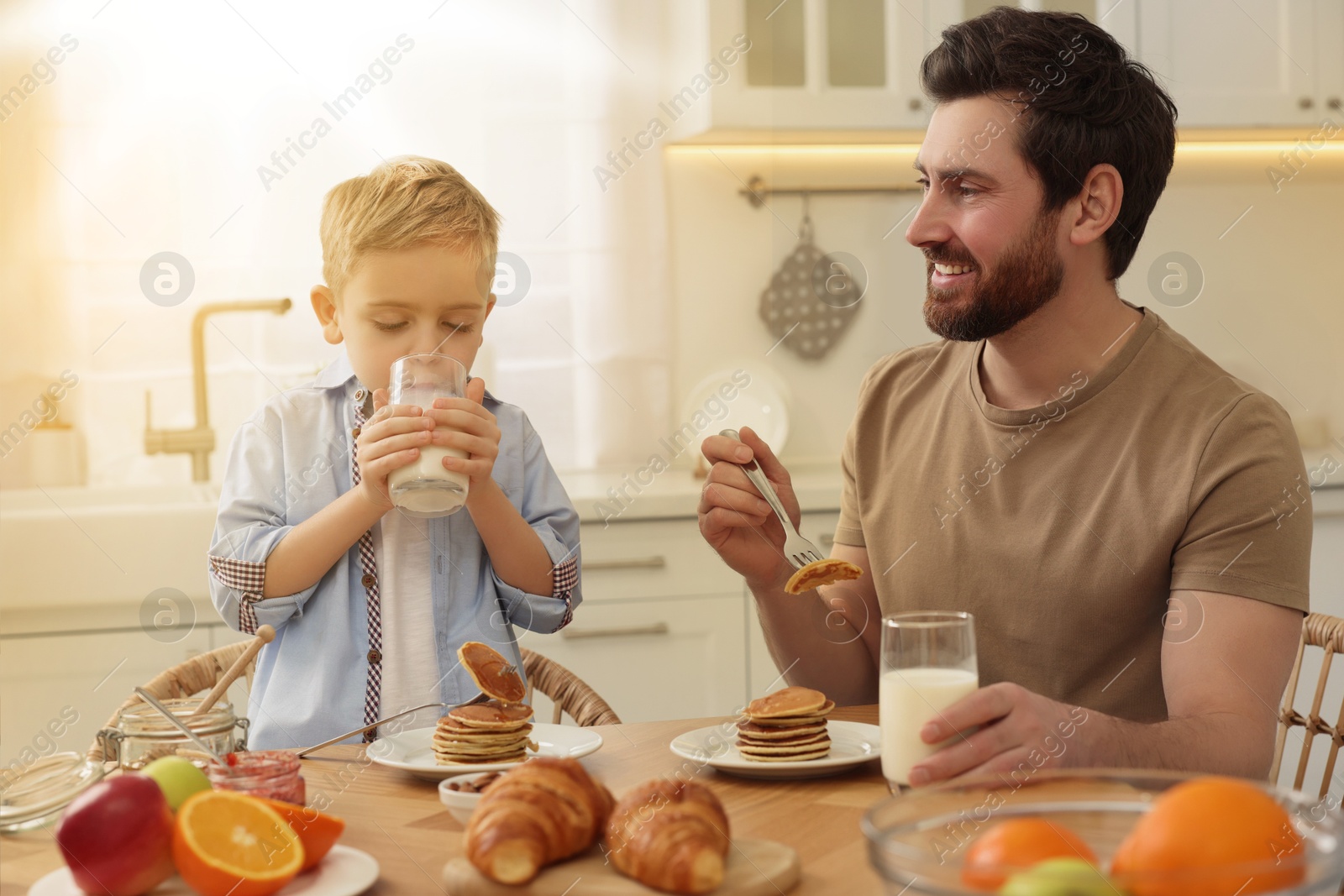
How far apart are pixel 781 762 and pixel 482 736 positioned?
0.83 feet

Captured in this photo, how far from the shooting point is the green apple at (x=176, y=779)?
2.53ft

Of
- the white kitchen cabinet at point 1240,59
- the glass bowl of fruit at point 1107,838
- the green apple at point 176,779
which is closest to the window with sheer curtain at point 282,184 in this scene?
the white kitchen cabinet at point 1240,59

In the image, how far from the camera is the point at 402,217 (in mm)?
1406

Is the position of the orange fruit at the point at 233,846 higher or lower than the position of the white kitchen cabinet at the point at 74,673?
higher

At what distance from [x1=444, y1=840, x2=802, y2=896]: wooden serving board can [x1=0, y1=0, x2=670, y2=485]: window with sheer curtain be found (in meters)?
2.36

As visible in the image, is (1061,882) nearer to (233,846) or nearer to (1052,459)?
(233,846)

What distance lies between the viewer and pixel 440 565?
143cm

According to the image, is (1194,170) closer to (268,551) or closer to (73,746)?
(268,551)

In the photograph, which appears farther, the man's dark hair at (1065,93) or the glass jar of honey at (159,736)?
the man's dark hair at (1065,93)

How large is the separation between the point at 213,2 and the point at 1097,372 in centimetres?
235

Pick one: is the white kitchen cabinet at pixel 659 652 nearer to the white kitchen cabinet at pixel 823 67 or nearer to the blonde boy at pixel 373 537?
the blonde boy at pixel 373 537

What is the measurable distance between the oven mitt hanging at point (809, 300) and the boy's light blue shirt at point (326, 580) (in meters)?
1.76

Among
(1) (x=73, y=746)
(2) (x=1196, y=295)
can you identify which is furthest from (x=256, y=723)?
(2) (x=1196, y=295)

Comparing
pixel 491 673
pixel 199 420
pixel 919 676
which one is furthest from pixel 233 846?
pixel 199 420
